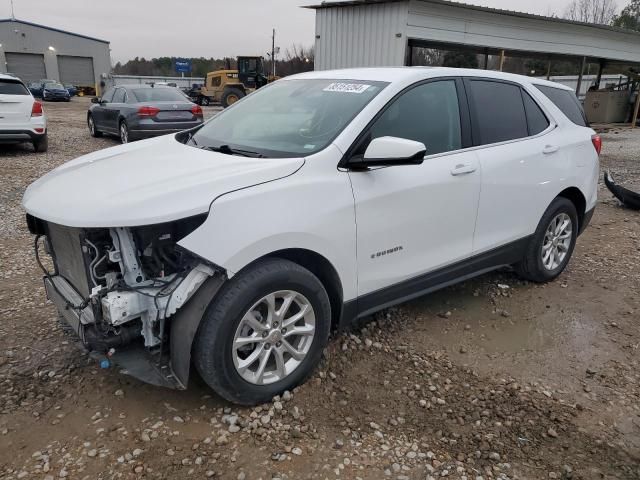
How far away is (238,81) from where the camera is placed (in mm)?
32344

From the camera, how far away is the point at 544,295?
4496mm

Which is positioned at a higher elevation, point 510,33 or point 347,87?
point 510,33

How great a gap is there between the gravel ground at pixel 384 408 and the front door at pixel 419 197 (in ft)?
1.93

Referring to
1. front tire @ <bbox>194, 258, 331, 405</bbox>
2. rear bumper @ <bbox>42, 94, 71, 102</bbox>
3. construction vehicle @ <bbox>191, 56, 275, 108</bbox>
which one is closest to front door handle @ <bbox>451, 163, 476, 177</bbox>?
front tire @ <bbox>194, 258, 331, 405</bbox>

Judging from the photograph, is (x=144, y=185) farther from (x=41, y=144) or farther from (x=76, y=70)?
(x=76, y=70)

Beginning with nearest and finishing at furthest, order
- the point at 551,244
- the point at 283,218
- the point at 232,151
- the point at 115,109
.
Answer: the point at 283,218
the point at 232,151
the point at 551,244
the point at 115,109

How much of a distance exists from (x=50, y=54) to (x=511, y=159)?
5926 cm

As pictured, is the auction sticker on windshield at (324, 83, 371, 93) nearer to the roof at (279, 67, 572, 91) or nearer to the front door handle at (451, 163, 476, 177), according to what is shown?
the roof at (279, 67, 572, 91)

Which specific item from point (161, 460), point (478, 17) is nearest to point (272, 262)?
point (161, 460)

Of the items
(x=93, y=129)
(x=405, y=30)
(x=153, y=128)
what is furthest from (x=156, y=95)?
(x=405, y=30)

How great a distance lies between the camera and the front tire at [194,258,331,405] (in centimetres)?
253

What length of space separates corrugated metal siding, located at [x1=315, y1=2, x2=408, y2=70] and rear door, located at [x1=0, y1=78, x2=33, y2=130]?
690 centimetres

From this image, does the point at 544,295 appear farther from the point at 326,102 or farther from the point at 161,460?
the point at 161,460

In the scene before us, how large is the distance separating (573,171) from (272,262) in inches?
122
